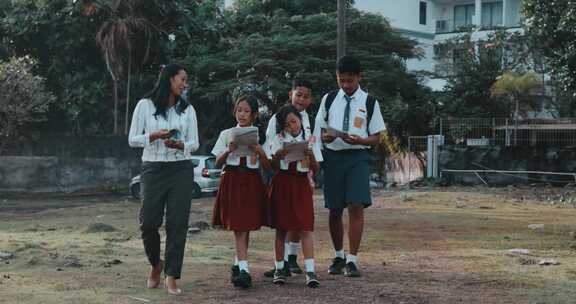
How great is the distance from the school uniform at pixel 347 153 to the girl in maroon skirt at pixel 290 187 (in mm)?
411

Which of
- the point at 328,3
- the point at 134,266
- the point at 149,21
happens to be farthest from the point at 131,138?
the point at 328,3

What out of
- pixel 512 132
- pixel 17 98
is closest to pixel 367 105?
pixel 17 98

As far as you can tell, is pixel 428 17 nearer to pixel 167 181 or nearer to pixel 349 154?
pixel 349 154

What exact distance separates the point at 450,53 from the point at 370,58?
25.6 ft

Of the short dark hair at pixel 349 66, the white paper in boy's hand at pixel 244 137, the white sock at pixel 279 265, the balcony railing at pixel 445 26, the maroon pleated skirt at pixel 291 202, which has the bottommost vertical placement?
the white sock at pixel 279 265

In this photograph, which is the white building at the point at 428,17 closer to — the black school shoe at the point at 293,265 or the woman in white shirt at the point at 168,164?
the black school shoe at the point at 293,265

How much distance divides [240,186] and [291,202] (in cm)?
45

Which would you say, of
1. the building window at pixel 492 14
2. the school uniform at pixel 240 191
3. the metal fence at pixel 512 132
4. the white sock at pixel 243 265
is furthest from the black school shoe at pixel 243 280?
the building window at pixel 492 14

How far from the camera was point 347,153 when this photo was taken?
777 centimetres

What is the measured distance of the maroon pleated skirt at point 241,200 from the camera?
7.12 metres

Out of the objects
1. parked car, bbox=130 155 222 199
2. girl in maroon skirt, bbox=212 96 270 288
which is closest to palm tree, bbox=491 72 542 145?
parked car, bbox=130 155 222 199

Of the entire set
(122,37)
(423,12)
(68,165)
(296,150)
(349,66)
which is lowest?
(68,165)

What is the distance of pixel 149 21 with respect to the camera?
28.2 m

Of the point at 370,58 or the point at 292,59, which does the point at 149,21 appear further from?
the point at 370,58
